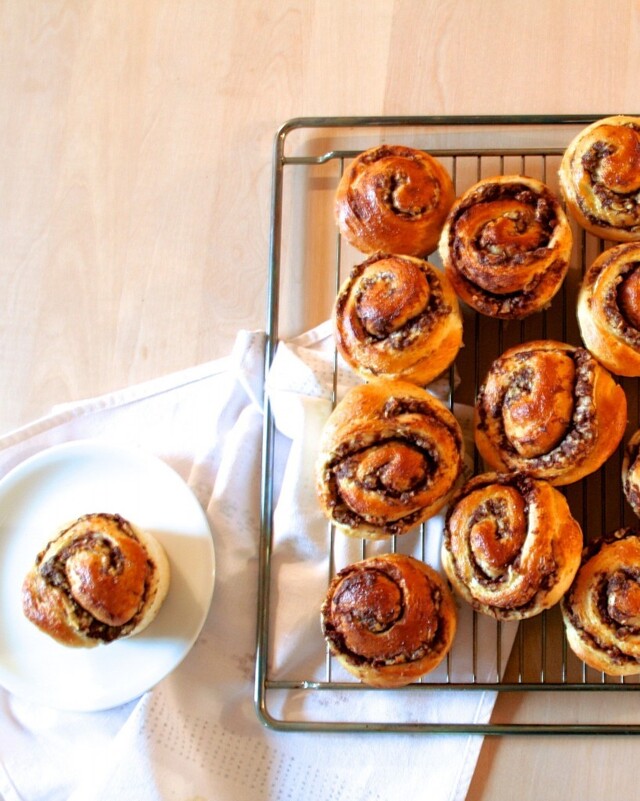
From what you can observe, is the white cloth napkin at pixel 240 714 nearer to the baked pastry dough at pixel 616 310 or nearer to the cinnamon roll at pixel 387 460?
the cinnamon roll at pixel 387 460

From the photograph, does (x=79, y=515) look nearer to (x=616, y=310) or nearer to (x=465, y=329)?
(x=465, y=329)

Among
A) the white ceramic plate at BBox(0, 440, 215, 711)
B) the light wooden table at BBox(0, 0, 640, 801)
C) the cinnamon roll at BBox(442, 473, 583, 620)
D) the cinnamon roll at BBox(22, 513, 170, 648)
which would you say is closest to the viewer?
the cinnamon roll at BBox(442, 473, 583, 620)

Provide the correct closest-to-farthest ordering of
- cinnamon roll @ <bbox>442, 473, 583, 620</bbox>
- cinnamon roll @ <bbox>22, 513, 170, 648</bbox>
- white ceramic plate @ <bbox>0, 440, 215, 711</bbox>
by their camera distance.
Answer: cinnamon roll @ <bbox>442, 473, 583, 620</bbox> < cinnamon roll @ <bbox>22, 513, 170, 648</bbox> < white ceramic plate @ <bbox>0, 440, 215, 711</bbox>

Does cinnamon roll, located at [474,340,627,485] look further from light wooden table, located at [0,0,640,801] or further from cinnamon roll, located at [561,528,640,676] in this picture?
light wooden table, located at [0,0,640,801]

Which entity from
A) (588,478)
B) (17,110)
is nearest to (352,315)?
(588,478)

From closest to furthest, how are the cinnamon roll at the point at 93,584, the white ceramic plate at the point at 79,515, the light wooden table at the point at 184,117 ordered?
1. the cinnamon roll at the point at 93,584
2. the white ceramic plate at the point at 79,515
3. the light wooden table at the point at 184,117

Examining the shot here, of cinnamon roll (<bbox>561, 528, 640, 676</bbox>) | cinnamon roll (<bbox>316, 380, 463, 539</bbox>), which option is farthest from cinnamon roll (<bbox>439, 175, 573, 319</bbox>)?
cinnamon roll (<bbox>561, 528, 640, 676</bbox>)

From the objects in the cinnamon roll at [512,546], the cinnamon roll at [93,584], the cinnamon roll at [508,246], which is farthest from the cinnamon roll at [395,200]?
the cinnamon roll at [93,584]
